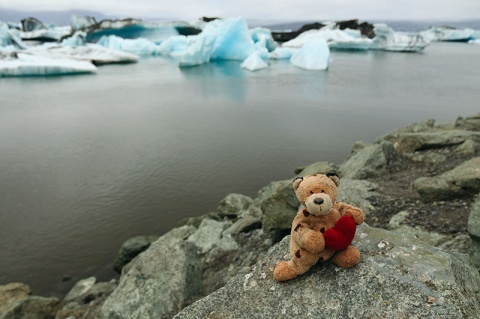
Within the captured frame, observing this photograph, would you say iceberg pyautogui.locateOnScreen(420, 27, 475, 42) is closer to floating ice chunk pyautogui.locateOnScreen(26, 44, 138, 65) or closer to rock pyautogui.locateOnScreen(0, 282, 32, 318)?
floating ice chunk pyautogui.locateOnScreen(26, 44, 138, 65)

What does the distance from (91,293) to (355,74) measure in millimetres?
35492

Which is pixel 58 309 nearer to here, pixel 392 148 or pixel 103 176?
pixel 103 176

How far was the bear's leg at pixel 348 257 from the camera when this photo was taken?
9.07 feet

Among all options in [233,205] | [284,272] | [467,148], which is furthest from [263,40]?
[284,272]

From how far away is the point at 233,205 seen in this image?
396 inches

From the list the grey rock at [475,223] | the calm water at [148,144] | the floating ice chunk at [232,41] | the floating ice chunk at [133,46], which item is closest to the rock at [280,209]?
the grey rock at [475,223]

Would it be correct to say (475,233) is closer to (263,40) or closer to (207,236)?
(207,236)

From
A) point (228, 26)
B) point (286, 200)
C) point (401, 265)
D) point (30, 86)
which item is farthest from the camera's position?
point (228, 26)

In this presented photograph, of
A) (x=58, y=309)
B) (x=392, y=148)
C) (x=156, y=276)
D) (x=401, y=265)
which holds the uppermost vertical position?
(x=401, y=265)

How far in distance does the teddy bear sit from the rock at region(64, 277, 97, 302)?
641 cm

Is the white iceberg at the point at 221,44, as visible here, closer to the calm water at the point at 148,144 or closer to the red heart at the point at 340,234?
the calm water at the point at 148,144

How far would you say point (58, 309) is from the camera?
7.21 metres

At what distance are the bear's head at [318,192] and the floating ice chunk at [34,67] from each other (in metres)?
38.9

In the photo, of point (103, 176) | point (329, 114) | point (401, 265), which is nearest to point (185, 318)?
point (401, 265)
